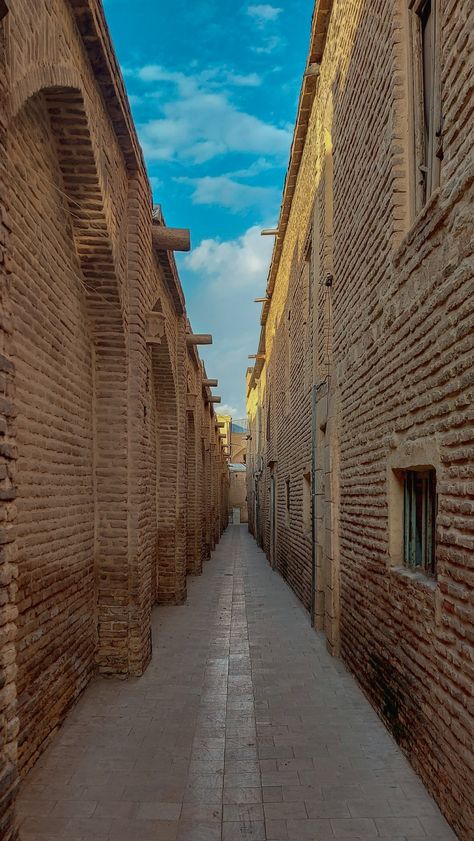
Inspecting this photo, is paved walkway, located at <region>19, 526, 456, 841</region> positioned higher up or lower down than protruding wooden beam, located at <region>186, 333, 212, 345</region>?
lower down

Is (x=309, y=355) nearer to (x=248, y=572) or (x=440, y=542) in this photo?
(x=440, y=542)

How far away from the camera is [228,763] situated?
3.91 metres

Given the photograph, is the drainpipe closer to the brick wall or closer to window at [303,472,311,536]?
window at [303,472,311,536]

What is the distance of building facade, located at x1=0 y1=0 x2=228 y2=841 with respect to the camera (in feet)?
9.27

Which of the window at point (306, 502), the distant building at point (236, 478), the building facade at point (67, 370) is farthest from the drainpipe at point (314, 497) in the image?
the distant building at point (236, 478)

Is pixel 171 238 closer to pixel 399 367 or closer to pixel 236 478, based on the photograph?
pixel 399 367

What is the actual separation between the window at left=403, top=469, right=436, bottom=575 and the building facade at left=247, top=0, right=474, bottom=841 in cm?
1

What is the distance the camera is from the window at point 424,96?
3.74 metres

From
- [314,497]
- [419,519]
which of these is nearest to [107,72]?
[419,519]

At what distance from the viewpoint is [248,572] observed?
1396 cm

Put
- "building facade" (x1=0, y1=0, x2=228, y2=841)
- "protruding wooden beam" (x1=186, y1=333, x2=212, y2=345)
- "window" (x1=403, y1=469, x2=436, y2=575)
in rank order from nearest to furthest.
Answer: "building facade" (x1=0, y1=0, x2=228, y2=841)
"window" (x1=403, y1=469, x2=436, y2=575)
"protruding wooden beam" (x1=186, y1=333, x2=212, y2=345)

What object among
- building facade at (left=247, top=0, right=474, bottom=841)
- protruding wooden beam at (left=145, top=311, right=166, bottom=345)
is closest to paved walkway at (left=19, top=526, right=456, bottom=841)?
building facade at (left=247, top=0, right=474, bottom=841)

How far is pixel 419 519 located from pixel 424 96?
A: 295 centimetres

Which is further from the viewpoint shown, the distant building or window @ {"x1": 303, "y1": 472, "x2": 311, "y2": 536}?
the distant building
